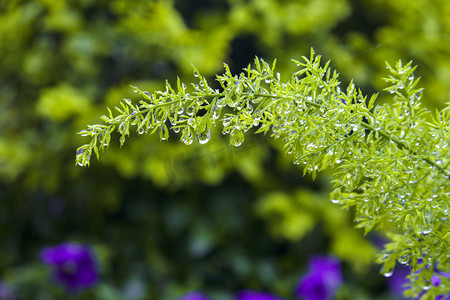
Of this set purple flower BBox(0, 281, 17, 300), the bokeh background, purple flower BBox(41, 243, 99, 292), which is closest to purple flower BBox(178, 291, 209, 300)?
the bokeh background

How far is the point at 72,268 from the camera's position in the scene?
1.94 metres

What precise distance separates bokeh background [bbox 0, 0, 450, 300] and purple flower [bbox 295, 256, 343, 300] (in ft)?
0.29

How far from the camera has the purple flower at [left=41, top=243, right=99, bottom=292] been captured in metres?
1.94

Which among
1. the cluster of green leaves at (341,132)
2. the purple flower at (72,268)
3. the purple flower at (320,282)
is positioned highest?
the purple flower at (72,268)

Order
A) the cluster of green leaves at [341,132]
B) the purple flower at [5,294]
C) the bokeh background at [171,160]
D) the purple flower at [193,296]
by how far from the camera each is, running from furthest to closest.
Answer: the purple flower at [5,294] → the bokeh background at [171,160] → the purple flower at [193,296] → the cluster of green leaves at [341,132]

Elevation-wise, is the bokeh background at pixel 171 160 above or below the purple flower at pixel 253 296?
above

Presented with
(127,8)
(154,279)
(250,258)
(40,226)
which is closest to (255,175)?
(250,258)

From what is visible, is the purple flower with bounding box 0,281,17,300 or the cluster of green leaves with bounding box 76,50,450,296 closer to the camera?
the cluster of green leaves with bounding box 76,50,450,296

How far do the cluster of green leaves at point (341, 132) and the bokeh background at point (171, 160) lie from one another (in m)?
1.32

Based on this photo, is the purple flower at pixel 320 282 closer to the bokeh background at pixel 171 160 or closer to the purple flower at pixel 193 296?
the bokeh background at pixel 171 160

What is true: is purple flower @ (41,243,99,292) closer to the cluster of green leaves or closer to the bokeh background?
the bokeh background

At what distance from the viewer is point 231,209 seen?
224cm

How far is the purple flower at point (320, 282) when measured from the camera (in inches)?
78.0

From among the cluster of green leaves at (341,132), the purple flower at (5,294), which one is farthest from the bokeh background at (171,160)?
the cluster of green leaves at (341,132)
